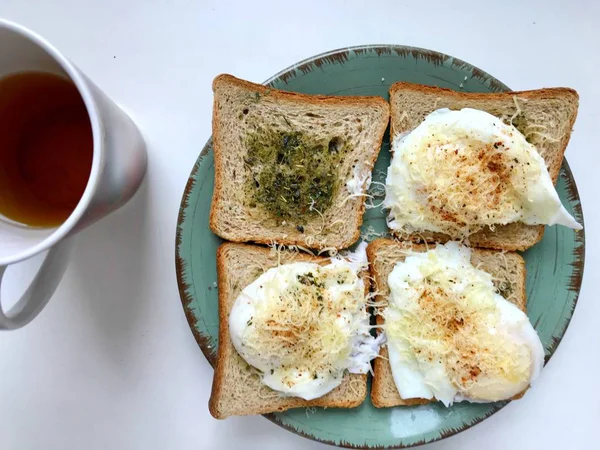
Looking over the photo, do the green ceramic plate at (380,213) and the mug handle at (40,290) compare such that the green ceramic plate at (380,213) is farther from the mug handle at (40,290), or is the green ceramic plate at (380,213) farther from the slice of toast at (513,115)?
the mug handle at (40,290)

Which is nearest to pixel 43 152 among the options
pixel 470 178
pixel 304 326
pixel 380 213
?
pixel 304 326

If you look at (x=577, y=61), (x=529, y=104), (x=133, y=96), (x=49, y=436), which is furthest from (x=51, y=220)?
(x=577, y=61)

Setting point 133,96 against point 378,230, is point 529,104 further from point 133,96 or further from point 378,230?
point 133,96

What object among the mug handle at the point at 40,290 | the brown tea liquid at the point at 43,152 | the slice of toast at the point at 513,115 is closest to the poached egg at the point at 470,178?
the slice of toast at the point at 513,115

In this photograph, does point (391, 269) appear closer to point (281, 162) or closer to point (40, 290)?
point (281, 162)

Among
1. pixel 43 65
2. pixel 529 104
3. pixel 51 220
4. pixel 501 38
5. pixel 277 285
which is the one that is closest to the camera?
pixel 43 65

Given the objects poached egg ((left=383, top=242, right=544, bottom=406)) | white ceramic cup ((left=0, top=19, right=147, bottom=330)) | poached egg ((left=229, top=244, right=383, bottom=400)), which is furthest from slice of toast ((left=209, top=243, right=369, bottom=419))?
white ceramic cup ((left=0, top=19, right=147, bottom=330))
